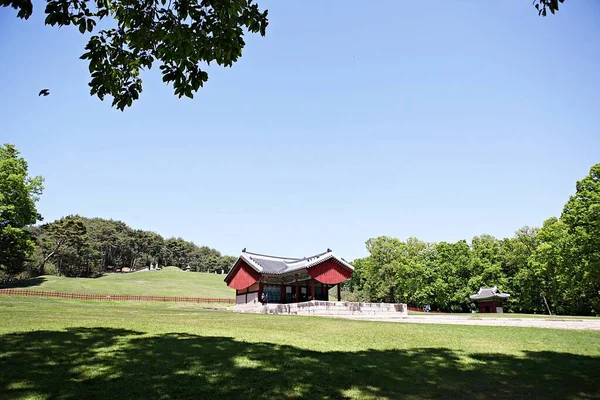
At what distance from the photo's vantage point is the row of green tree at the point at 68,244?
4575cm

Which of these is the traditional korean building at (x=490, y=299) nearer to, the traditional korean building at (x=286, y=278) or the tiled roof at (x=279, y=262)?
the traditional korean building at (x=286, y=278)

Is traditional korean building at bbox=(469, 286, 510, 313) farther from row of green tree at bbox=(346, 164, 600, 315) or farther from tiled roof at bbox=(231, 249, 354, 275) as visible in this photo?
tiled roof at bbox=(231, 249, 354, 275)

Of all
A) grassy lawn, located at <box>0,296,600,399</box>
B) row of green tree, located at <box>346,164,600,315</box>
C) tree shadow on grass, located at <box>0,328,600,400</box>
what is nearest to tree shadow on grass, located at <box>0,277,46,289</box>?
grassy lawn, located at <box>0,296,600,399</box>

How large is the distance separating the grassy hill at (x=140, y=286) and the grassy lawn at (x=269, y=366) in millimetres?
55099

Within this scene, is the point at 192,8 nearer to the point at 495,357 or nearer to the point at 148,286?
the point at 495,357

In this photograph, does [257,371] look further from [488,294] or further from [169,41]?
[488,294]

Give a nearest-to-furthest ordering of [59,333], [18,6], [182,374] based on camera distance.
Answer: [18,6] → [182,374] → [59,333]

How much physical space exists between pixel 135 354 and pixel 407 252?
64558 millimetres

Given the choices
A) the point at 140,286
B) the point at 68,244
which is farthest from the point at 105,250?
the point at 140,286

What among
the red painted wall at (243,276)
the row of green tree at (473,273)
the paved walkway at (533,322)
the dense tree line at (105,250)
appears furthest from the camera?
the dense tree line at (105,250)

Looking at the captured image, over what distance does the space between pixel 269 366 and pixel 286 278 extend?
36123 mm

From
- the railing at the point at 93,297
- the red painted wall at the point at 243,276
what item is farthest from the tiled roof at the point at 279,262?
the railing at the point at 93,297

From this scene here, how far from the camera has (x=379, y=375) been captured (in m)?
7.28

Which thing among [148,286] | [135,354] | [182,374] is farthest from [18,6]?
[148,286]
